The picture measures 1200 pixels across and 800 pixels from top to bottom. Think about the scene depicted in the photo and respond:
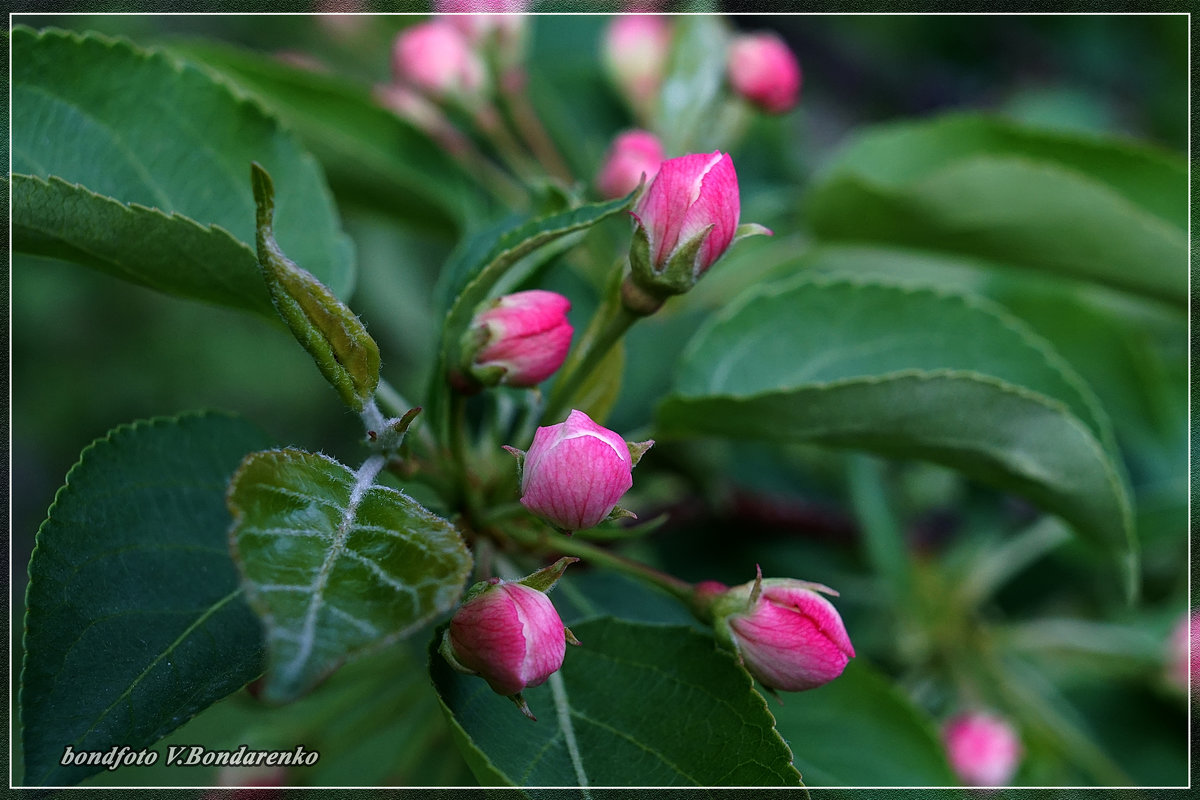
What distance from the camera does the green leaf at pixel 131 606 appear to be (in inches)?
24.2

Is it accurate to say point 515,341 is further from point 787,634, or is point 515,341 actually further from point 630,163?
point 630,163

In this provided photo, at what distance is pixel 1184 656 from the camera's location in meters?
1.25

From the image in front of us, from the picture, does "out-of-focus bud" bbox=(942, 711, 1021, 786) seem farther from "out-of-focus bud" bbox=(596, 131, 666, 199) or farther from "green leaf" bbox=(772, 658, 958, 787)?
"out-of-focus bud" bbox=(596, 131, 666, 199)

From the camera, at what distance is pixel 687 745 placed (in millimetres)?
663

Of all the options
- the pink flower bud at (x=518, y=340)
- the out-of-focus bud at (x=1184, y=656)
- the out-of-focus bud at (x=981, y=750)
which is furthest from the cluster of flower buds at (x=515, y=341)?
the out-of-focus bud at (x=1184, y=656)

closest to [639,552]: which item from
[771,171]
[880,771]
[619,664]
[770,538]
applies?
[770,538]

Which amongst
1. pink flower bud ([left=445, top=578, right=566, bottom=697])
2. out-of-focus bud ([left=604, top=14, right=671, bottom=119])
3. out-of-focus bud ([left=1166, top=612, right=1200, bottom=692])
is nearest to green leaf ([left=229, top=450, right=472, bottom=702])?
pink flower bud ([left=445, top=578, right=566, bottom=697])

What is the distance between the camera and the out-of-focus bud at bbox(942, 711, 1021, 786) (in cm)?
115

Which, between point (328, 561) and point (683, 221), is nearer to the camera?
point (328, 561)

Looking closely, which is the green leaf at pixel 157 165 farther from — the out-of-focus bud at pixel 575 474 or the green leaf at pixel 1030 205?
the green leaf at pixel 1030 205

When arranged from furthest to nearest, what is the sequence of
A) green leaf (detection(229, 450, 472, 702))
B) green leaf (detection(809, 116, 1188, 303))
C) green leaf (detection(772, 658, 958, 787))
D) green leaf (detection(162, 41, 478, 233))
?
1. green leaf (detection(162, 41, 478, 233))
2. green leaf (detection(809, 116, 1188, 303))
3. green leaf (detection(772, 658, 958, 787))
4. green leaf (detection(229, 450, 472, 702))

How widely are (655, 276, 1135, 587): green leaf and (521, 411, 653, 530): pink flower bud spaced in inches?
7.4

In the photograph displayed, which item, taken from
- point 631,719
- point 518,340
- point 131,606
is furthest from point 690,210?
point 131,606

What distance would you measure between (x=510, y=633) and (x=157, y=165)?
1.78 ft
